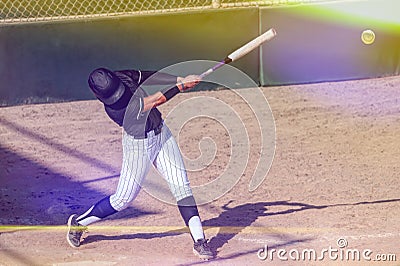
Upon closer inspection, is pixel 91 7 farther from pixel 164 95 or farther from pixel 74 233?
pixel 164 95

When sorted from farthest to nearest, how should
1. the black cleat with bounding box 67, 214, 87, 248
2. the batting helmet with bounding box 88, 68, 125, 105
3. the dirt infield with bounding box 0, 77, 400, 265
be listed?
1. the black cleat with bounding box 67, 214, 87, 248
2. the dirt infield with bounding box 0, 77, 400, 265
3. the batting helmet with bounding box 88, 68, 125, 105

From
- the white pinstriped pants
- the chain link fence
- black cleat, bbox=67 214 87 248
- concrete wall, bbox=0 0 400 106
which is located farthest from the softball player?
the chain link fence

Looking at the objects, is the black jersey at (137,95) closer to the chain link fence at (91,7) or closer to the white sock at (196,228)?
the white sock at (196,228)

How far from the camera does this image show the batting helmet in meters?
5.48

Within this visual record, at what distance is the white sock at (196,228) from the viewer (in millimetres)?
5887

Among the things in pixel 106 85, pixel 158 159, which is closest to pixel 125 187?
pixel 158 159

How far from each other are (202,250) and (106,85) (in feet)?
4.62

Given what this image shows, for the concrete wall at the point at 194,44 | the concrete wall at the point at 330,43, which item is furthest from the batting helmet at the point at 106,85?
the concrete wall at the point at 330,43

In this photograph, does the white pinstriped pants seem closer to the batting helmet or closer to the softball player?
the softball player

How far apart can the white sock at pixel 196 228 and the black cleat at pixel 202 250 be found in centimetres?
4

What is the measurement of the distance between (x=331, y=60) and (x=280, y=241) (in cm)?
480

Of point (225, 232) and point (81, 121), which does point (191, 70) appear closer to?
point (81, 121)

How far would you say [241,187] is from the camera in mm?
7609

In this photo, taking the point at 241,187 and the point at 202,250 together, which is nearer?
the point at 202,250
